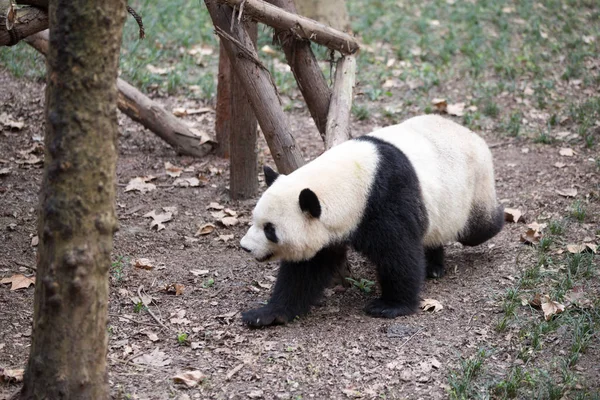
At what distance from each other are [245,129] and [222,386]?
2869 mm

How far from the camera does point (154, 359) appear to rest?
4.06 m

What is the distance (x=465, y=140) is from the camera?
511cm

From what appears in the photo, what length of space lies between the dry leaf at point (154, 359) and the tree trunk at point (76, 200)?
2.87 feet

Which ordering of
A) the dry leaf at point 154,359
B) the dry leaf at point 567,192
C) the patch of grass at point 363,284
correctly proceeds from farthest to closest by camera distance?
the dry leaf at point 567,192 → the patch of grass at point 363,284 → the dry leaf at point 154,359

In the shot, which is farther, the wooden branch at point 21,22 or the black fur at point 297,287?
the black fur at point 297,287

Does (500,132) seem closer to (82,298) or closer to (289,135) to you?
(289,135)

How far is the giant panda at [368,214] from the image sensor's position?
4.28m

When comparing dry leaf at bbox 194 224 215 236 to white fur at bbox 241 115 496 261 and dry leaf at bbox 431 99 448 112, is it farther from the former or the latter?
dry leaf at bbox 431 99 448 112

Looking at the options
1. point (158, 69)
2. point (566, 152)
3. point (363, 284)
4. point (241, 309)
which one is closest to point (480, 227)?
point (363, 284)

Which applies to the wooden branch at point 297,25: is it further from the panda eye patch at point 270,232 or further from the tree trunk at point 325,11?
the tree trunk at point 325,11

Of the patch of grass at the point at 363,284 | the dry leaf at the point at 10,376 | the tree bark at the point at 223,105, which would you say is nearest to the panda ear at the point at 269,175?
the patch of grass at the point at 363,284

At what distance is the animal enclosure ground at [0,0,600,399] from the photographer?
395 centimetres

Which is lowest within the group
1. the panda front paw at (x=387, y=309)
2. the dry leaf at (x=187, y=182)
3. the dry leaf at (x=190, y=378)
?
the dry leaf at (x=190, y=378)

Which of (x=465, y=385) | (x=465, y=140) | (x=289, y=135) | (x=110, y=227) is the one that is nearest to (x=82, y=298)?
(x=110, y=227)
